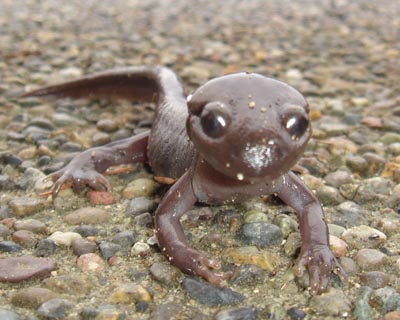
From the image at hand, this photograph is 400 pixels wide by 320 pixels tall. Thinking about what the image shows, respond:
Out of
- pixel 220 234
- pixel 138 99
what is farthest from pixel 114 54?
pixel 220 234

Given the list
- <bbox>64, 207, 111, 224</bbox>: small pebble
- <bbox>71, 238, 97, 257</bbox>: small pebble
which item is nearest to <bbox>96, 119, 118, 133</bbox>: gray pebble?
<bbox>64, 207, 111, 224</bbox>: small pebble

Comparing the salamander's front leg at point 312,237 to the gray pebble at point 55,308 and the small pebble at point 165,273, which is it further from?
the gray pebble at point 55,308

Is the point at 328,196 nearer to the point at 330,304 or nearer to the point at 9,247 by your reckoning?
the point at 330,304

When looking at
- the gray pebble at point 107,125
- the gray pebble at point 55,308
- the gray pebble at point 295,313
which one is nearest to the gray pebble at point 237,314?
the gray pebble at point 295,313

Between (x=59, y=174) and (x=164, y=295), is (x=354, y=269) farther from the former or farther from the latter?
(x=59, y=174)

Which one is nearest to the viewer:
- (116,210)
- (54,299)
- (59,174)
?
(54,299)
